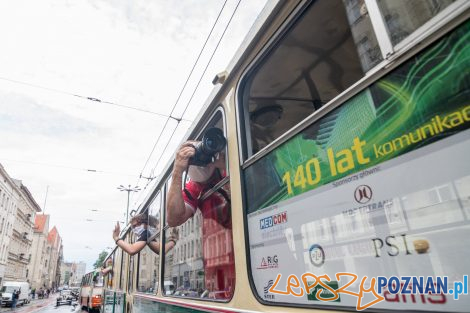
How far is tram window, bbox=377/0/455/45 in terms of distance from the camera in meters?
0.94

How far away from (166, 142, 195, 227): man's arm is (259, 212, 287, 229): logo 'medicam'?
0.89 m

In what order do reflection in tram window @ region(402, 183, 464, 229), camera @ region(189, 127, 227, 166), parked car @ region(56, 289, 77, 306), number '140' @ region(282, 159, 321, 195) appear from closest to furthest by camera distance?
reflection in tram window @ region(402, 183, 464, 229) < number '140' @ region(282, 159, 321, 195) < camera @ region(189, 127, 227, 166) < parked car @ region(56, 289, 77, 306)

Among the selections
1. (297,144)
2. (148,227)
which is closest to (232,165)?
(297,144)

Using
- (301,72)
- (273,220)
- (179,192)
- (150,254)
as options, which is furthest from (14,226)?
(273,220)

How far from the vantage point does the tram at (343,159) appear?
2.77ft

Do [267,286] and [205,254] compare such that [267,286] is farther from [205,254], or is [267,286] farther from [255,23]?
[255,23]

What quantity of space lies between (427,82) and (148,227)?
375 cm

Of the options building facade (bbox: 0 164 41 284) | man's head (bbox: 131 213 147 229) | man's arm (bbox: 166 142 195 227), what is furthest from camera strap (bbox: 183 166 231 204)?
building facade (bbox: 0 164 41 284)

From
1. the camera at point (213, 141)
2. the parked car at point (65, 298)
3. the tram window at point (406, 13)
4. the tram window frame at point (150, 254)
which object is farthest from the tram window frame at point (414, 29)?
the parked car at point (65, 298)

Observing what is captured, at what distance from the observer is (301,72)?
212 cm

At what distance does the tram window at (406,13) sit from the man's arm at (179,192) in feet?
4.86

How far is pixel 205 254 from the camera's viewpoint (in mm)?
2242

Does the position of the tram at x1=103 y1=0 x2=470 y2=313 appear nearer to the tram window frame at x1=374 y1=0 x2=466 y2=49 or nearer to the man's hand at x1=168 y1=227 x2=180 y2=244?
the tram window frame at x1=374 y1=0 x2=466 y2=49

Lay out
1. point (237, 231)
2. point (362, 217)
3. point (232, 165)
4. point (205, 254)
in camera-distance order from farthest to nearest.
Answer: point (205, 254)
point (232, 165)
point (237, 231)
point (362, 217)
